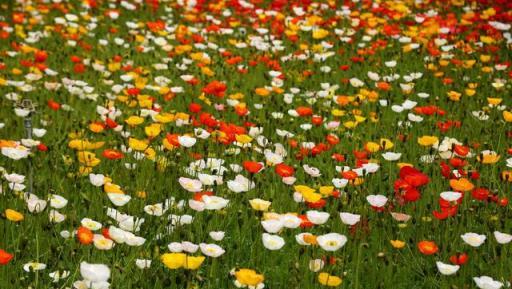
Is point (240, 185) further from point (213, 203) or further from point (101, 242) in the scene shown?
point (101, 242)

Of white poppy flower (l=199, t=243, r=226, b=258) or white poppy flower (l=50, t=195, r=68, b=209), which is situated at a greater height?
white poppy flower (l=199, t=243, r=226, b=258)

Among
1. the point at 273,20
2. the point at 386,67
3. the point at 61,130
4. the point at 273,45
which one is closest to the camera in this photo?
the point at 61,130

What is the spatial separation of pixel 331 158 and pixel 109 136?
131cm

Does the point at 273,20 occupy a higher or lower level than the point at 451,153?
lower

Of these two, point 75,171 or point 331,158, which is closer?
point 75,171

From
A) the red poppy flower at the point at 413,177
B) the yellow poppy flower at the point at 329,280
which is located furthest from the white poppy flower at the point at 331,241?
the red poppy flower at the point at 413,177

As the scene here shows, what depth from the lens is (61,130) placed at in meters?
4.50

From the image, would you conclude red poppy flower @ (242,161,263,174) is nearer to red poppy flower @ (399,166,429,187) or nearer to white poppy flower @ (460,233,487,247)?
red poppy flower @ (399,166,429,187)

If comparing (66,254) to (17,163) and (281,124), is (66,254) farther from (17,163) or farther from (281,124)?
(281,124)

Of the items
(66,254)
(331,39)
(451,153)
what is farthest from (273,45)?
(66,254)

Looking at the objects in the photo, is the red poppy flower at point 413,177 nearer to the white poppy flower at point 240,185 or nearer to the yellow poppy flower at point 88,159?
the white poppy flower at point 240,185

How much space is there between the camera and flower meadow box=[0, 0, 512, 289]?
2.79m

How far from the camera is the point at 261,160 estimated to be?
3.89 metres

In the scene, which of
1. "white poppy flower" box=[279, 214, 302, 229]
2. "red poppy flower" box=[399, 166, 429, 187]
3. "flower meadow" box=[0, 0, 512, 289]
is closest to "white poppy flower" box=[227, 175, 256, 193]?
"flower meadow" box=[0, 0, 512, 289]
